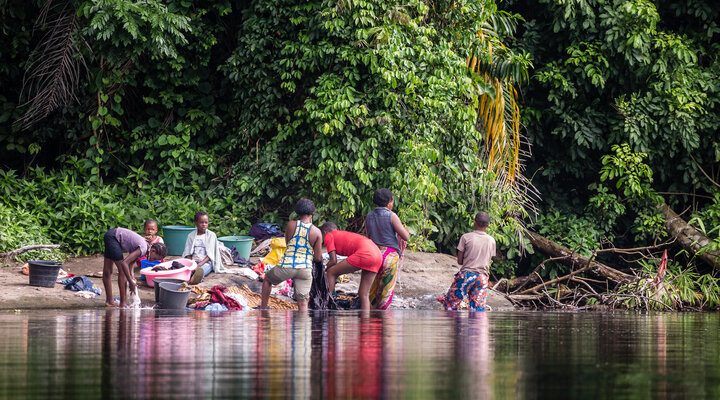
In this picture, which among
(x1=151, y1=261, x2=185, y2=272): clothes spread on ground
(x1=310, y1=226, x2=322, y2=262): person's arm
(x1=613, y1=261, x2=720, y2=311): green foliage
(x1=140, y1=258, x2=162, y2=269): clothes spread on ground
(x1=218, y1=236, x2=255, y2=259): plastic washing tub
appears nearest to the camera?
(x1=310, y1=226, x2=322, y2=262): person's arm

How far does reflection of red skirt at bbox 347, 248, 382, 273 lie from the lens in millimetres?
10586

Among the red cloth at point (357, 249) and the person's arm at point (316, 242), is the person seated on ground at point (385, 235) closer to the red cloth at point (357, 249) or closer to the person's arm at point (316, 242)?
the red cloth at point (357, 249)

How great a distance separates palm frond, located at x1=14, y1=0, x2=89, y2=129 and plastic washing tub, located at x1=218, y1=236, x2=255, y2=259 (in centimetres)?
431

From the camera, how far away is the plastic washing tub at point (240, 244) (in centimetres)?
1418

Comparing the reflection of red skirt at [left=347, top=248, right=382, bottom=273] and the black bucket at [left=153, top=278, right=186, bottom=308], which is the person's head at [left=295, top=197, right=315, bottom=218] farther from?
the black bucket at [left=153, top=278, right=186, bottom=308]

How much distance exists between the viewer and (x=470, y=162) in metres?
15.3

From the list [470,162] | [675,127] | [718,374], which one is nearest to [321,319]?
[718,374]

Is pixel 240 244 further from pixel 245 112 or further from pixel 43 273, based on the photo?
pixel 43 273

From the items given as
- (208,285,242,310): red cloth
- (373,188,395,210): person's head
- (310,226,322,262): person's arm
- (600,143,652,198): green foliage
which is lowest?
(208,285,242,310): red cloth

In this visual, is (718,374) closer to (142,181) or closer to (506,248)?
(506,248)

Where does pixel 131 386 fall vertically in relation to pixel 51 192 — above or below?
below

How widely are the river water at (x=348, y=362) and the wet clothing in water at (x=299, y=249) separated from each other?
3154 mm

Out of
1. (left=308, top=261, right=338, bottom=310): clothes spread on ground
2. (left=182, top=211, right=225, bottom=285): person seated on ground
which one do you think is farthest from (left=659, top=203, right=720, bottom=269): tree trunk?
(left=182, top=211, right=225, bottom=285): person seated on ground

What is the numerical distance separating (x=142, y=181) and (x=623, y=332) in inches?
452
